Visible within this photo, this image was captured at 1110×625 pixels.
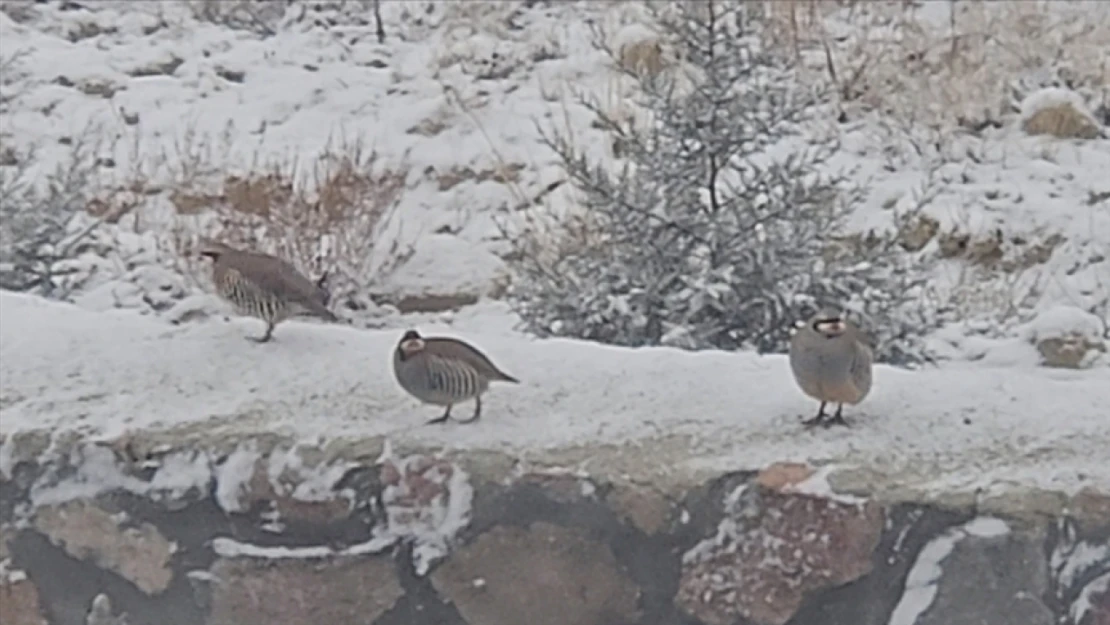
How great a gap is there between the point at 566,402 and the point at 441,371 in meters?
0.20

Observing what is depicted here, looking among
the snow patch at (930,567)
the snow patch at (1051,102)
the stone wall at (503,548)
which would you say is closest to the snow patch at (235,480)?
the stone wall at (503,548)

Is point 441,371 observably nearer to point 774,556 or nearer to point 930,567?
point 774,556

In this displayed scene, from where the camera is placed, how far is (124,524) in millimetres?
2070

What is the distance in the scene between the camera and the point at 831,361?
2.00 metres

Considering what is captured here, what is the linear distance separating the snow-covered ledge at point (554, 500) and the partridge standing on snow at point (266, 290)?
97mm

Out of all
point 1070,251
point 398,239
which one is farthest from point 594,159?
point 1070,251

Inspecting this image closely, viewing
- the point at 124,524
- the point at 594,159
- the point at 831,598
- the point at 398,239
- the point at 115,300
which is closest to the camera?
the point at 831,598

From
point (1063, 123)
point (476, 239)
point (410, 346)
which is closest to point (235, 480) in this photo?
point (410, 346)

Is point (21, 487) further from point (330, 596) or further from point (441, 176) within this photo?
point (441, 176)

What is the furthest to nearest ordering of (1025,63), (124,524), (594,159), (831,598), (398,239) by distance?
(1025,63), (594,159), (398,239), (124,524), (831,598)

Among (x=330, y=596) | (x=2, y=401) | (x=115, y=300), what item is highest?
(x=2, y=401)

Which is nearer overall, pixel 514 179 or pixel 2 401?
pixel 2 401

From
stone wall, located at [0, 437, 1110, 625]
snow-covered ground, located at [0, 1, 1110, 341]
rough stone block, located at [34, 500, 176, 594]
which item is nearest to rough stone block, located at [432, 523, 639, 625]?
stone wall, located at [0, 437, 1110, 625]

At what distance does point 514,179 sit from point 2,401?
2.82m
